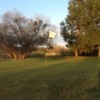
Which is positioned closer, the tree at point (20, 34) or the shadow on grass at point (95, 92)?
the shadow on grass at point (95, 92)

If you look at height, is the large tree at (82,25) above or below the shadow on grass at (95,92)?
above

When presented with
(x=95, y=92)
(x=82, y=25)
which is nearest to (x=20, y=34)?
(x=82, y=25)

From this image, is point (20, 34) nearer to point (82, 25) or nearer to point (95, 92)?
point (82, 25)

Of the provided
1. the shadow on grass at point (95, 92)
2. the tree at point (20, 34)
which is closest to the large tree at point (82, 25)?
the tree at point (20, 34)

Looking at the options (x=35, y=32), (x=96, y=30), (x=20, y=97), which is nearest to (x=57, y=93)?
(x=20, y=97)

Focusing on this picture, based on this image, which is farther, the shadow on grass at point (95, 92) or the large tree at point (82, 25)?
the large tree at point (82, 25)

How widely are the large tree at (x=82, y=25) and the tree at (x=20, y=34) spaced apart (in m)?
3.98

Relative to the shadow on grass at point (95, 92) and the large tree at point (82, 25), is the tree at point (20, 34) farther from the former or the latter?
the shadow on grass at point (95, 92)

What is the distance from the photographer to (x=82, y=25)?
5262cm

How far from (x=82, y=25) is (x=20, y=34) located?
32.5ft

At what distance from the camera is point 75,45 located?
182ft

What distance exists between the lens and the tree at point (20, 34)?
54000 millimetres

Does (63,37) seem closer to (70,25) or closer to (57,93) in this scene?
(70,25)

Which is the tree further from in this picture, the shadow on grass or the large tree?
the shadow on grass
